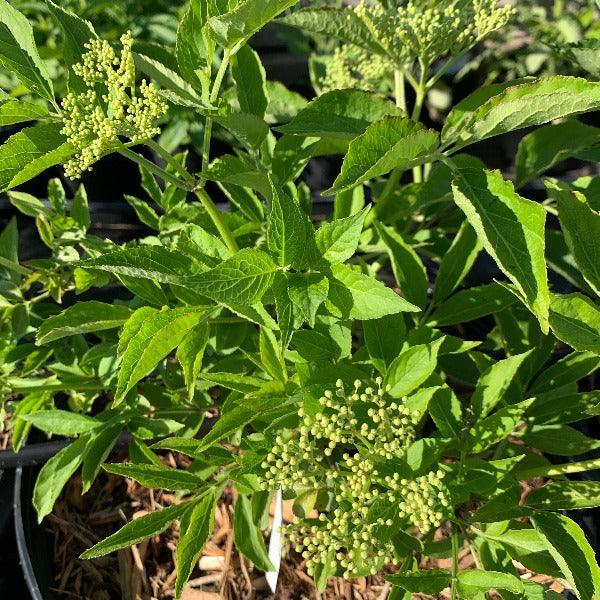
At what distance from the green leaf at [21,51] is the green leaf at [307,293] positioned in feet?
1.17

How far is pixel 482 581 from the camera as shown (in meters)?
0.75

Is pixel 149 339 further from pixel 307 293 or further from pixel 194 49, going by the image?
pixel 194 49

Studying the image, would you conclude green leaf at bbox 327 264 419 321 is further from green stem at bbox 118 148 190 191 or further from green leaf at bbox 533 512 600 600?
green leaf at bbox 533 512 600 600

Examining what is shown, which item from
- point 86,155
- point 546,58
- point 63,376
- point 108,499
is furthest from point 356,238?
point 546,58

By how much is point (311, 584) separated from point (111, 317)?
0.63 meters

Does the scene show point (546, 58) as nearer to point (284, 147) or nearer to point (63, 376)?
point (284, 147)

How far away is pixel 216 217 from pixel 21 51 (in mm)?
292

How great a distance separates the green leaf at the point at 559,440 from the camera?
0.88 metres

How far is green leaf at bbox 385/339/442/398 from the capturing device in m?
0.75

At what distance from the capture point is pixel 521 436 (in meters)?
0.94

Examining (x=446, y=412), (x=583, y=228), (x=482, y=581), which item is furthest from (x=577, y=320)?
(x=482, y=581)

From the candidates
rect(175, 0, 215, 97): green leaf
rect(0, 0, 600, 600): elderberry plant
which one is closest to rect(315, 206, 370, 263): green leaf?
rect(0, 0, 600, 600): elderberry plant

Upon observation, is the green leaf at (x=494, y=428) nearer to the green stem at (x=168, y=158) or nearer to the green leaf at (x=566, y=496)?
the green leaf at (x=566, y=496)

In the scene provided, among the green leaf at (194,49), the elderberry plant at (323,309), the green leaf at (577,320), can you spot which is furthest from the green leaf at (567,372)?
the green leaf at (194,49)
